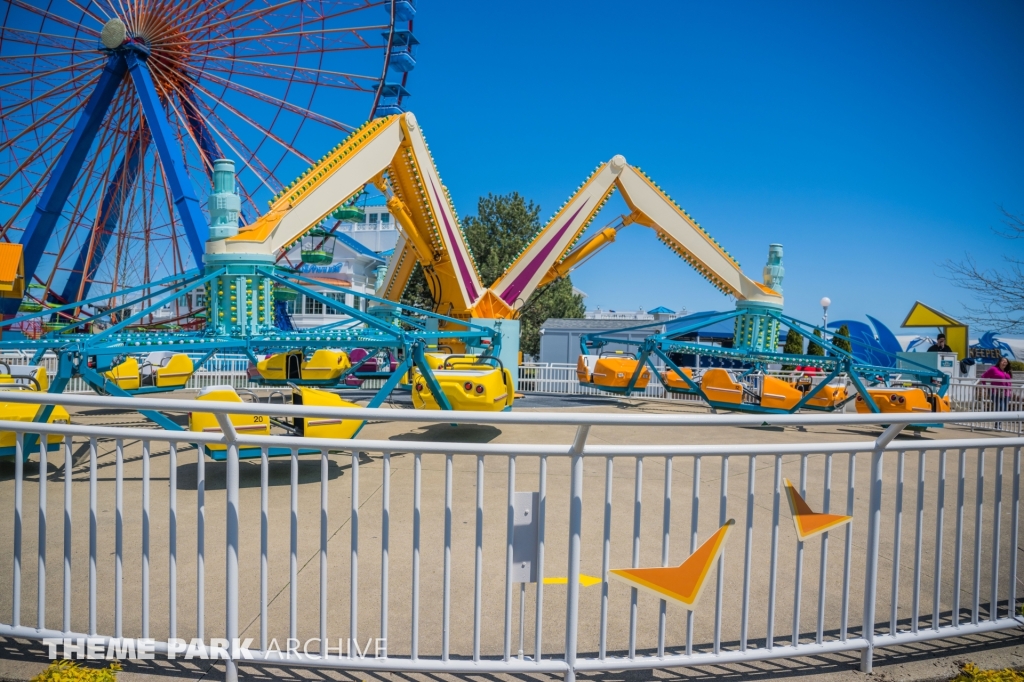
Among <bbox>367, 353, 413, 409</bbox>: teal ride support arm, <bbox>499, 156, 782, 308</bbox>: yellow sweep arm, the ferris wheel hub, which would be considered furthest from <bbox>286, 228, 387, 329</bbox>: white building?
<bbox>367, 353, 413, 409</bbox>: teal ride support arm

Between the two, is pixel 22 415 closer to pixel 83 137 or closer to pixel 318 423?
pixel 318 423

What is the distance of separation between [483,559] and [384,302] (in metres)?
6.49

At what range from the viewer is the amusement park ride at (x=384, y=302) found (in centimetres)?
790

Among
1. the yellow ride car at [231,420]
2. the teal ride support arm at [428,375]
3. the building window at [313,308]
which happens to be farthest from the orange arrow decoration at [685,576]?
the building window at [313,308]

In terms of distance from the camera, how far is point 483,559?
397 cm

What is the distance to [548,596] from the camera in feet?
11.2

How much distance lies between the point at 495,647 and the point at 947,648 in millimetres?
2131

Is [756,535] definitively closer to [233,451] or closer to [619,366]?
[233,451]

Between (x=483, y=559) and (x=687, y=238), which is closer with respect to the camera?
(x=483, y=559)

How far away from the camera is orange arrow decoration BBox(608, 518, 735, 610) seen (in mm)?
2496

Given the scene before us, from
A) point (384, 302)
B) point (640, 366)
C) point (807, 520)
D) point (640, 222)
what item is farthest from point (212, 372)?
point (807, 520)

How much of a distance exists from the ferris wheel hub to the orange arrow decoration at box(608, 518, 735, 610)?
17.6 m

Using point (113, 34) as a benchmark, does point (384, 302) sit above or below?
below

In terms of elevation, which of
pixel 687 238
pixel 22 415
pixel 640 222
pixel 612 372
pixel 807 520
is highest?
pixel 640 222
